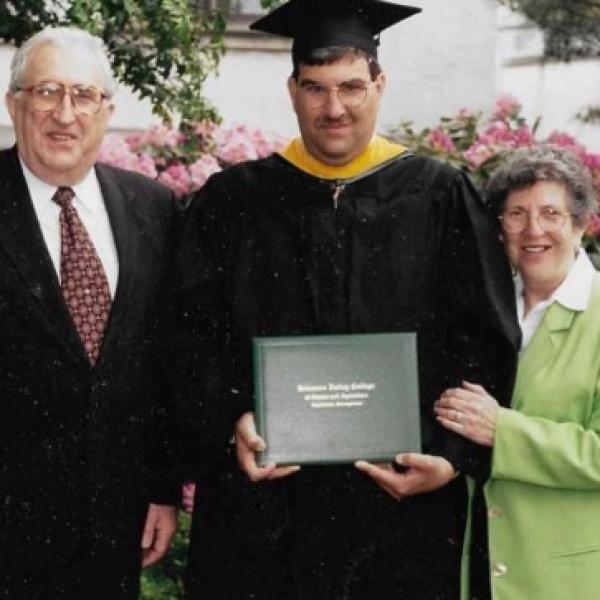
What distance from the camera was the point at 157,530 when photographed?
419 cm

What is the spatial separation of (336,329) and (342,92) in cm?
67

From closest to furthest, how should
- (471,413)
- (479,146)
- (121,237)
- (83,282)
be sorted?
(471,413) < (83,282) < (121,237) < (479,146)

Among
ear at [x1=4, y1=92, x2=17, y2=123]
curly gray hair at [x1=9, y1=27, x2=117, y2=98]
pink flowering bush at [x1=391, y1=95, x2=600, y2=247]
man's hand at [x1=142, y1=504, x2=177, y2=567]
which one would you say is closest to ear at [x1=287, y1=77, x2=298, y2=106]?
curly gray hair at [x1=9, y1=27, x2=117, y2=98]

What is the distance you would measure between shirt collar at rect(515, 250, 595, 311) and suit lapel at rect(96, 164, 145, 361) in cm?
120

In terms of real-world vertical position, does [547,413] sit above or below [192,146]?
below

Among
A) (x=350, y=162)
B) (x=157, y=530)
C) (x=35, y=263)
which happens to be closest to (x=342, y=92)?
(x=350, y=162)

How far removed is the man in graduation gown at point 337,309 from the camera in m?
3.82

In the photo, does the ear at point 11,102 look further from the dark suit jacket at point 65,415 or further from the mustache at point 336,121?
the mustache at point 336,121

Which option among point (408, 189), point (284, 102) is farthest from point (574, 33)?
point (408, 189)

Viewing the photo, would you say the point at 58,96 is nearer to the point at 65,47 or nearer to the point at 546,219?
the point at 65,47

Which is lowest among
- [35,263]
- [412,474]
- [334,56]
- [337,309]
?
[412,474]

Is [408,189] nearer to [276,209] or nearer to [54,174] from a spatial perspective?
[276,209]

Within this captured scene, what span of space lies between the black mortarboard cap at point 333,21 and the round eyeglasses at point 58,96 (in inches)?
22.2

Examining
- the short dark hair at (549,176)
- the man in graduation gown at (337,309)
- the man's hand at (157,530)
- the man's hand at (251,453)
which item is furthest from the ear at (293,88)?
the man's hand at (157,530)
